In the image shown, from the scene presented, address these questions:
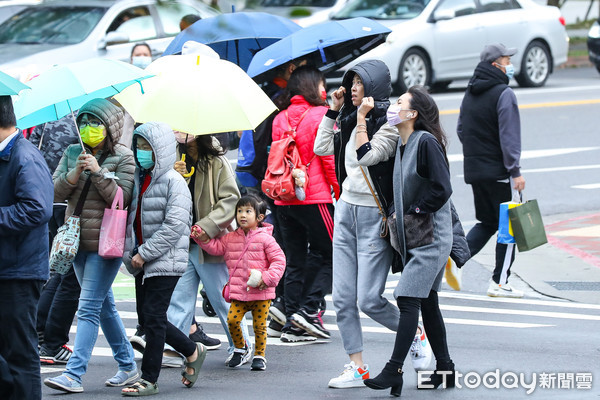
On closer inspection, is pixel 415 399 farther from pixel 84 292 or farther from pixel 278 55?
pixel 278 55

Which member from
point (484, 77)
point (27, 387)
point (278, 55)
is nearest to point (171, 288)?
point (27, 387)

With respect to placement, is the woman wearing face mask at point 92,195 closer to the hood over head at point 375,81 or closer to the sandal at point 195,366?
the sandal at point 195,366

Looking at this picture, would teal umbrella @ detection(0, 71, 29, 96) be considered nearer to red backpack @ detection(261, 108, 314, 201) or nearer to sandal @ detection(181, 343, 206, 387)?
sandal @ detection(181, 343, 206, 387)

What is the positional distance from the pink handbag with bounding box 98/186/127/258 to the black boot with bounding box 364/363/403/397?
1518 mm

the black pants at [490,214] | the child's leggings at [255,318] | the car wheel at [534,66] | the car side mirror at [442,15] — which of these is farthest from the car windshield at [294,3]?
the car wheel at [534,66]

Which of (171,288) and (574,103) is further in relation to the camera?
(574,103)

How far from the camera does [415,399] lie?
230 inches

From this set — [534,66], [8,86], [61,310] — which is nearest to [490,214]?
[61,310]

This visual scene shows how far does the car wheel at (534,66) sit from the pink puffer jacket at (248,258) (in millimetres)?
13984

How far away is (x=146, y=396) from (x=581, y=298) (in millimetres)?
4238

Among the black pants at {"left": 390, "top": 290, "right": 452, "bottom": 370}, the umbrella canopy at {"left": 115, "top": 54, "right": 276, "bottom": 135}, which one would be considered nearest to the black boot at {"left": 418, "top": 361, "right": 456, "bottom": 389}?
the black pants at {"left": 390, "top": 290, "right": 452, "bottom": 370}

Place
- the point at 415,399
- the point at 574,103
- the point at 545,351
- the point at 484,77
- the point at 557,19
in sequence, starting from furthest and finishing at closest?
the point at 557,19 < the point at 574,103 < the point at 484,77 < the point at 545,351 < the point at 415,399

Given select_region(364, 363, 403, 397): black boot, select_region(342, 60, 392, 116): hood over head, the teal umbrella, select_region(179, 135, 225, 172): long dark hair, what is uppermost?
the teal umbrella

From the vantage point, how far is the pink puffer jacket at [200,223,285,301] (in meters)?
6.59
